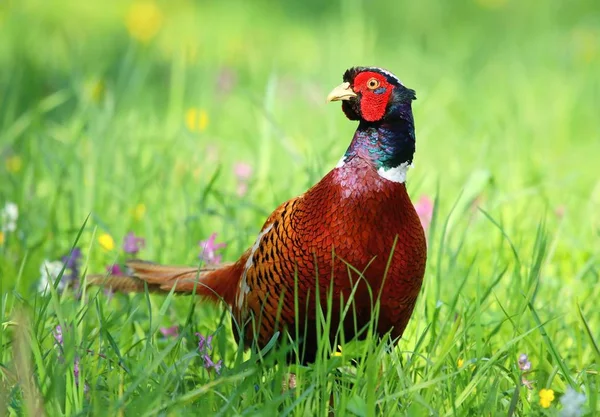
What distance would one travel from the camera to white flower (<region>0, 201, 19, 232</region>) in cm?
390

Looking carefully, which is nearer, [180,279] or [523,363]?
[523,363]

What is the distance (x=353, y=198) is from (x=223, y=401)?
64 centimetres

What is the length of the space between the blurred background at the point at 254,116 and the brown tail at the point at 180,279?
0.68 feet

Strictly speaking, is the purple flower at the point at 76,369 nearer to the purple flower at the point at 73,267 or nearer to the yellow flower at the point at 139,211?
the purple flower at the point at 73,267

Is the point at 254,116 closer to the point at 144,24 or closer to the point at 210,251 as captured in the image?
the point at 210,251

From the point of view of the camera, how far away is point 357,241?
2.65 m

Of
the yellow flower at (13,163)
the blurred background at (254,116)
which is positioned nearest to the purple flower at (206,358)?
the blurred background at (254,116)

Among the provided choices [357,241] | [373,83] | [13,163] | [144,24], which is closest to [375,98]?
[373,83]

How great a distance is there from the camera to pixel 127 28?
795cm

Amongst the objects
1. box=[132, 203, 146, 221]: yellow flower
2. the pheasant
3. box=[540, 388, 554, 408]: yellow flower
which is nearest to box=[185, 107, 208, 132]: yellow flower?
box=[132, 203, 146, 221]: yellow flower

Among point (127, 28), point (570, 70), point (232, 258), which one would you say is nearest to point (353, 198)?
point (232, 258)

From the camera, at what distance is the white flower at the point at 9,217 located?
390cm

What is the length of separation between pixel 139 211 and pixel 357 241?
67.7 inches

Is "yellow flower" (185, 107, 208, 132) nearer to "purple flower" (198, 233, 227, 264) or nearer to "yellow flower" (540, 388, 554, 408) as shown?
"purple flower" (198, 233, 227, 264)
